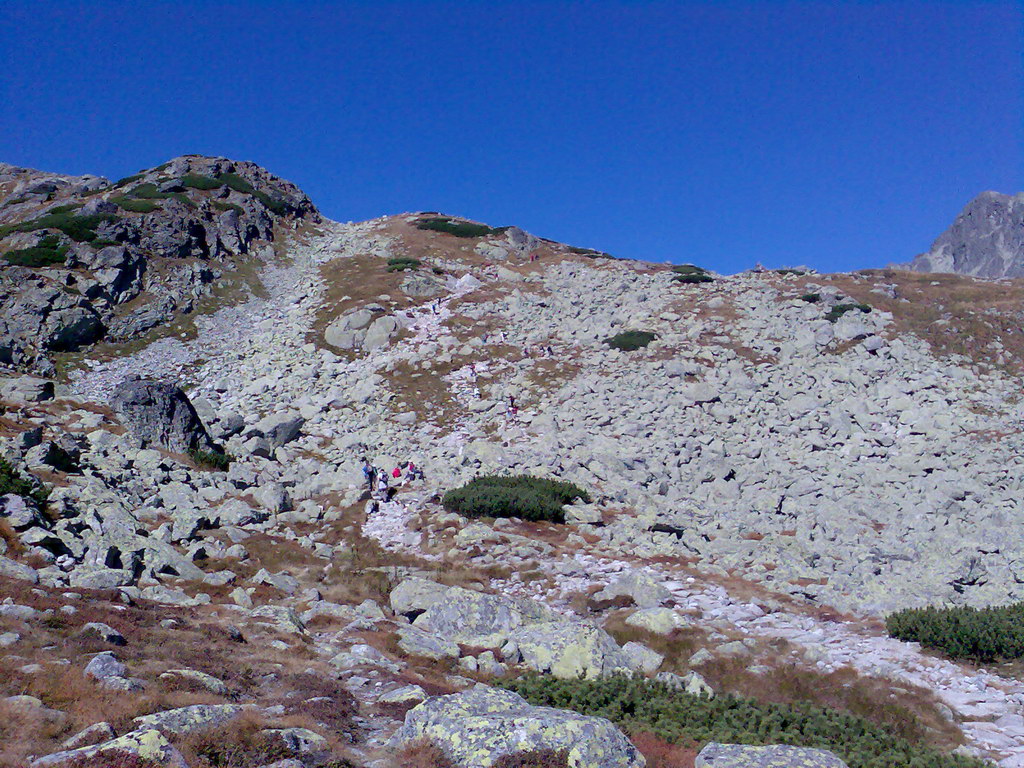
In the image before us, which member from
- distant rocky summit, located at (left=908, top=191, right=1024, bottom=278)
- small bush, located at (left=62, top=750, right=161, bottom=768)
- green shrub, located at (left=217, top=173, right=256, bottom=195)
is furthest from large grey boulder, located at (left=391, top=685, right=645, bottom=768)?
distant rocky summit, located at (left=908, top=191, right=1024, bottom=278)

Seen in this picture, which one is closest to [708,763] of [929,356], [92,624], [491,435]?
[92,624]

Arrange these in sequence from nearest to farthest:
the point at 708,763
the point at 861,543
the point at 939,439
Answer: the point at 708,763
the point at 861,543
the point at 939,439

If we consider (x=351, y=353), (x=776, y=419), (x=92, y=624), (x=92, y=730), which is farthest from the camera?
(x=351, y=353)

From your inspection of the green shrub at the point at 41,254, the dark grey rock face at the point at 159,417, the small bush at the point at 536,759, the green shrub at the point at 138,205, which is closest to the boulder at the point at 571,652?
the small bush at the point at 536,759

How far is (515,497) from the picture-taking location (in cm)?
2164

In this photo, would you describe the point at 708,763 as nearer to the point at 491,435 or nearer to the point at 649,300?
the point at 491,435

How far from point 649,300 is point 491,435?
18.5m

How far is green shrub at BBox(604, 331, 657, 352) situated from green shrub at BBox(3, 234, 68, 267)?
111ft

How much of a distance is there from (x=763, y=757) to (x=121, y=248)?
4641 centimetres

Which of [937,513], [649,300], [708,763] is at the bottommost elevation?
[708,763]

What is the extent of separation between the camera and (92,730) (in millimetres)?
7113

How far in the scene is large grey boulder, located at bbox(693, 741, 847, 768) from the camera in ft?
26.3

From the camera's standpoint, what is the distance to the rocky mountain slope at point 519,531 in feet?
29.8

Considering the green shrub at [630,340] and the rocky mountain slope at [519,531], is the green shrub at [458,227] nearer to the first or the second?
the rocky mountain slope at [519,531]
